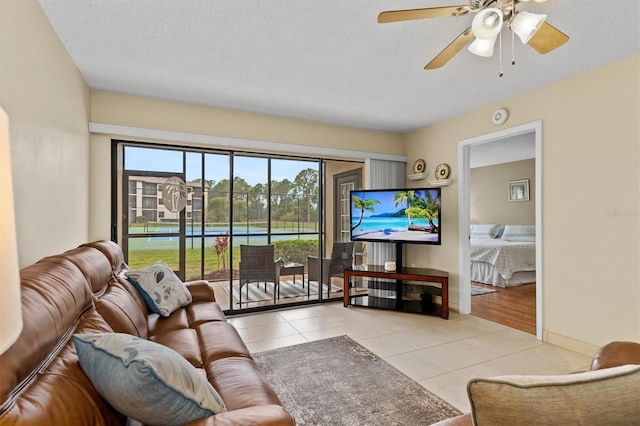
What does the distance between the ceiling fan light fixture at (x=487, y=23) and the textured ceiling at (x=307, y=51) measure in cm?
39

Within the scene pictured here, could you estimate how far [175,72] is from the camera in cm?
287

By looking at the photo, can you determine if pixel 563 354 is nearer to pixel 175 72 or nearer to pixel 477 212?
pixel 175 72

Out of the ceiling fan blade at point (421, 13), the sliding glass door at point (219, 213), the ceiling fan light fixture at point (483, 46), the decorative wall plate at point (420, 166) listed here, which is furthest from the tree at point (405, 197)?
the ceiling fan blade at point (421, 13)

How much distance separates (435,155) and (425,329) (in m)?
2.36

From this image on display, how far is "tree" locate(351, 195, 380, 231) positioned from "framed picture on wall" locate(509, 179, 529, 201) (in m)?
4.62

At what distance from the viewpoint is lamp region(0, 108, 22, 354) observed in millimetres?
474

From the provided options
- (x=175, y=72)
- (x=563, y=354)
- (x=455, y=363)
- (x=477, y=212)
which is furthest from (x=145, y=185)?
(x=477, y=212)

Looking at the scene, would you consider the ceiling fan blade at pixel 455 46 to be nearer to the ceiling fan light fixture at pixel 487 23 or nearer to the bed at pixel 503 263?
the ceiling fan light fixture at pixel 487 23

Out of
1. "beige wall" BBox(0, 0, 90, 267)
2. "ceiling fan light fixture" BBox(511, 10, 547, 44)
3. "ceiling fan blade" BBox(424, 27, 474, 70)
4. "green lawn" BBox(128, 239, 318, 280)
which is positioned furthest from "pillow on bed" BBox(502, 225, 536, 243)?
"beige wall" BBox(0, 0, 90, 267)

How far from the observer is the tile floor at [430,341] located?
8.34ft

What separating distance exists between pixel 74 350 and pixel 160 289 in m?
1.43

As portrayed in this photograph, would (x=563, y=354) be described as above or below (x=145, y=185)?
below

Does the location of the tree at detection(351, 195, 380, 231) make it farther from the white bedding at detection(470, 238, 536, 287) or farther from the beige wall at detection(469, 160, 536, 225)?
the beige wall at detection(469, 160, 536, 225)

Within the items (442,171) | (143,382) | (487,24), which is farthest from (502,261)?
(143,382)
